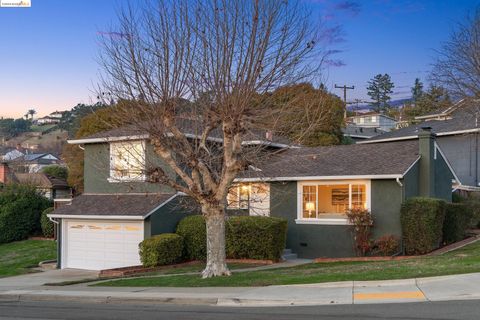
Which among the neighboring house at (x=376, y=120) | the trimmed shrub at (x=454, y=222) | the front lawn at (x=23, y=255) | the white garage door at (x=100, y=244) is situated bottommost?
the front lawn at (x=23, y=255)

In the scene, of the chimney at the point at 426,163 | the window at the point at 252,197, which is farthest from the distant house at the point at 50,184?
the chimney at the point at 426,163

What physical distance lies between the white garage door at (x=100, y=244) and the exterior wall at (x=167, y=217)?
697 mm

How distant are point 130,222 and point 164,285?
8605mm

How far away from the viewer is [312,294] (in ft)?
43.7

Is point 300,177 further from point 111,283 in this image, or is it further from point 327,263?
point 111,283

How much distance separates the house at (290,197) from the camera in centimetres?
2292

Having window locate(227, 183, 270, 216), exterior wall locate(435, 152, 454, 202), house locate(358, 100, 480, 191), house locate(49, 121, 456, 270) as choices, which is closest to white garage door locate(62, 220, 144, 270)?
house locate(49, 121, 456, 270)

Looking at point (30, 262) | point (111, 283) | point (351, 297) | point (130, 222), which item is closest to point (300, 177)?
point (130, 222)

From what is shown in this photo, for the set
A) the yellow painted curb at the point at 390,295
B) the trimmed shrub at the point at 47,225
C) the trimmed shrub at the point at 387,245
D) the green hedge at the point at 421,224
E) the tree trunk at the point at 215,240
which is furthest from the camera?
the trimmed shrub at the point at 47,225

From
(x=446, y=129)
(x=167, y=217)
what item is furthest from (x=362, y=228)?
(x=446, y=129)

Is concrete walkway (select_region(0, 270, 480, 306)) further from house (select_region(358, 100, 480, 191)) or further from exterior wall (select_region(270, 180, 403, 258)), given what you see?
house (select_region(358, 100, 480, 191))

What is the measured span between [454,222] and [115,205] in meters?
13.9

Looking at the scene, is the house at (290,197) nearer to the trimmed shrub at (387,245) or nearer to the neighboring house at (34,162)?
the trimmed shrub at (387,245)

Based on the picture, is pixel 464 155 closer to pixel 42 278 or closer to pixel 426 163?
pixel 426 163
